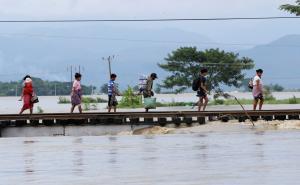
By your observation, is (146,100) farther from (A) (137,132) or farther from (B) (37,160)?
(B) (37,160)

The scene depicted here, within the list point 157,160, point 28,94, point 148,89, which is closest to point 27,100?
point 28,94

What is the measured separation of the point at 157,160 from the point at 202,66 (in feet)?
304

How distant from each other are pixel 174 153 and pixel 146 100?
48.1ft

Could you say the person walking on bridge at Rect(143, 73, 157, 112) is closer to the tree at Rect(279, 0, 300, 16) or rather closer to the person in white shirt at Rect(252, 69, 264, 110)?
the person in white shirt at Rect(252, 69, 264, 110)

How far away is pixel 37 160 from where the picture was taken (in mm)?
18781

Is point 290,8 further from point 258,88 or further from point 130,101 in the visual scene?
point 258,88

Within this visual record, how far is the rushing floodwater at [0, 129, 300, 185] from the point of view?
49.1 ft

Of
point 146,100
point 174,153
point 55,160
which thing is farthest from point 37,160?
point 146,100

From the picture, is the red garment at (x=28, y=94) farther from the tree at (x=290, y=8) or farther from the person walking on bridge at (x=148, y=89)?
the tree at (x=290, y=8)

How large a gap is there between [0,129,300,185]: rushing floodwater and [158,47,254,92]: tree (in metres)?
84.2

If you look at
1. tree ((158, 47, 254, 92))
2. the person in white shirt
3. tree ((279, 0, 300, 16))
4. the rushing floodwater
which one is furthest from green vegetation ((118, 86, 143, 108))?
the rushing floodwater

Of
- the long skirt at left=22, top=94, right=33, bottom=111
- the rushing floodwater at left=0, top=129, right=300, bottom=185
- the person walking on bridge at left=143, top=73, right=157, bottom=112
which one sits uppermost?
the person walking on bridge at left=143, top=73, right=157, bottom=112

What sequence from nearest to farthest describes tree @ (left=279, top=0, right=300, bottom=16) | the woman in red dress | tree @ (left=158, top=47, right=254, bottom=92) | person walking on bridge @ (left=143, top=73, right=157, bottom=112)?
the woman in red dress < person walking on bridge @ (left=143, top=73, right=157, bottom=112) < tree @ (left=279, top=0, right=300, bottom=16) < tree @ (left=158, top=47, right=254, bottom=92)

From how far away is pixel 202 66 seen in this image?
363 ft
